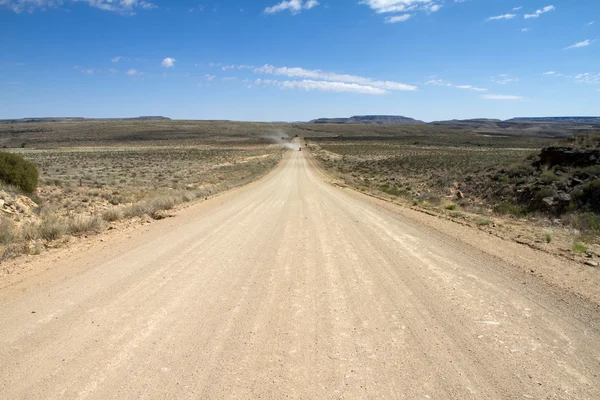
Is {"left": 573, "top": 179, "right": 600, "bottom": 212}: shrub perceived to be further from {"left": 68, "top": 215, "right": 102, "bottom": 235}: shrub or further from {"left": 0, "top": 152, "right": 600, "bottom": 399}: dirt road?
{"left": 68, "top": 215, "right": 102, "bottom": 235}: shrub

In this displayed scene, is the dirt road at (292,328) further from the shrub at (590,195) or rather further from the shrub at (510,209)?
the shrub at (590,195)

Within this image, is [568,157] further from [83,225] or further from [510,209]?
[83,225]

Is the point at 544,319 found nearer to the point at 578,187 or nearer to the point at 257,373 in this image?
the point at 257,373

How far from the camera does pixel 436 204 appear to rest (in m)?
16.0

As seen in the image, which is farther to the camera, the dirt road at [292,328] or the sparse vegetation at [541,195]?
the sparse vegetation at [541,195]

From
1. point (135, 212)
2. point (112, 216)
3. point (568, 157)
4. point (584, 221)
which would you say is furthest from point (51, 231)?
point (568, 157)

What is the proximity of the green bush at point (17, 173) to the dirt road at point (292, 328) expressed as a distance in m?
11.6

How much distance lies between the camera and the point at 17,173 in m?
16.0

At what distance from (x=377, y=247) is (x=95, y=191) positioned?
1662 cm

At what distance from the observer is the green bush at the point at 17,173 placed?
15.7 m

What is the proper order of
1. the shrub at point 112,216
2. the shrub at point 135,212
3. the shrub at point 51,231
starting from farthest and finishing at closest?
the shrub at point 135,212 → the shrub at point 112,216 → the shrub at point 51,231

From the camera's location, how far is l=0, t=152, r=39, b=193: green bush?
1570 cm

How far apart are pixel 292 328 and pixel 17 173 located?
17.1 metres

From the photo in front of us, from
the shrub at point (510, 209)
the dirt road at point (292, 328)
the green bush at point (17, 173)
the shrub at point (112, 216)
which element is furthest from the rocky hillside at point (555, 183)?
the green bush at point (17, 173)
